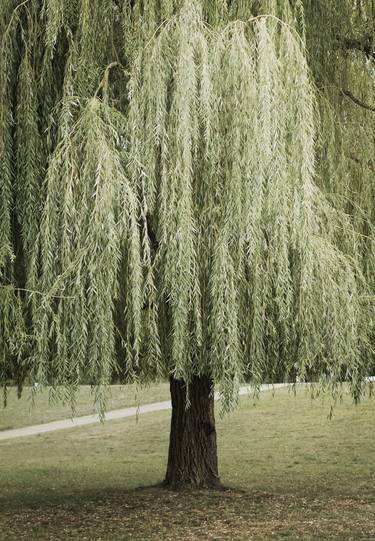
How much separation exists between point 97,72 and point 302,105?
162 centimetres

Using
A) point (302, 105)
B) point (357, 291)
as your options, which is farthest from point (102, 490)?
point (302, 105)

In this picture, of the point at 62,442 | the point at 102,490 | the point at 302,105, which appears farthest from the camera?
the point at 62,442

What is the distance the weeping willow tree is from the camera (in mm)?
5848

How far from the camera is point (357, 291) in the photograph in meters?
6.71

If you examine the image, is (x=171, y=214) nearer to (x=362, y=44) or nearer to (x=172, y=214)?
(x=172, y=214)

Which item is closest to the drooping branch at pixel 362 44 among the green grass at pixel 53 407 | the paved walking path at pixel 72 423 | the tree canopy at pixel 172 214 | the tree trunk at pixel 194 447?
the tree canopy at pixel 172 214

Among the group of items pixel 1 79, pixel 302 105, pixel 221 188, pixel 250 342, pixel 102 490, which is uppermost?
pixel 1 79

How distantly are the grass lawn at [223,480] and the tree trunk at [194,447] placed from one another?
28 centimetres

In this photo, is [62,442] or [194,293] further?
[62,442]

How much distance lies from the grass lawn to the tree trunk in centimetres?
28

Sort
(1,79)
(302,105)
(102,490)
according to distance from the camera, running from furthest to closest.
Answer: (102,490)
(1,79)
(302,105)

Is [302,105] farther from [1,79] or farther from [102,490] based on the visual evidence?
[102,490]

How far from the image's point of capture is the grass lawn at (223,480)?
9180 mm

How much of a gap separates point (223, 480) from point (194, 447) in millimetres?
2105
